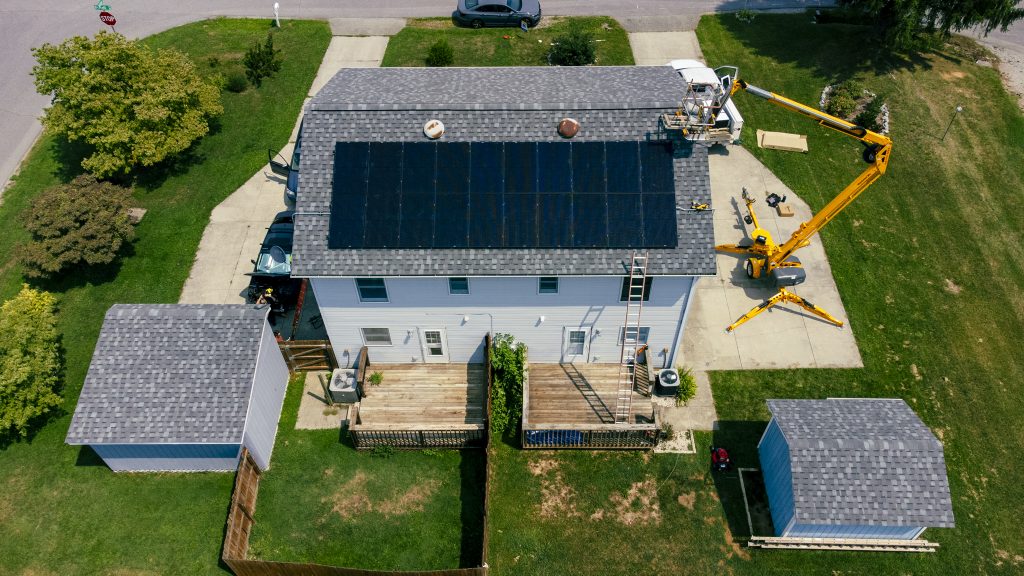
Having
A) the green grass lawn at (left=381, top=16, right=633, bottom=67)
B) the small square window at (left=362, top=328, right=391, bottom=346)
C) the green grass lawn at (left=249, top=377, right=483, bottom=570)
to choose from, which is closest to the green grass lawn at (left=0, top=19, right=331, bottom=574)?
the green grass lawn at (left=249, top=377, right=483, bottom=570)

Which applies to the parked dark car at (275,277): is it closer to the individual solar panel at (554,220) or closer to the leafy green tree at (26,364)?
the leafy green tree at (26,364)

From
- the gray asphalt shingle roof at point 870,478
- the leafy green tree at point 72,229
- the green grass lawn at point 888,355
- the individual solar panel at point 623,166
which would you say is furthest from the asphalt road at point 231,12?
the gray asphalt shingle roof at point 870,478

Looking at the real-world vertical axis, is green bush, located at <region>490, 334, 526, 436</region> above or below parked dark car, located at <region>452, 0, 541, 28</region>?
below

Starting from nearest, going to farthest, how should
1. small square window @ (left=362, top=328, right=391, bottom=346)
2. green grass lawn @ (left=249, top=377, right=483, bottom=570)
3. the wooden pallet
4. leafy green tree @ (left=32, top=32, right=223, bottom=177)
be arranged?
the wooden pallet
green grass lawn @ (left=249, top=377, right=483, bottom=570)
small square window @ (left=362, top=328, right=391, bottom=346)
leafy green tree @ (left=32, top=32, right=223, bottom=177)

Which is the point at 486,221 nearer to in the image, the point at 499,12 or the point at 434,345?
the point at 434,345

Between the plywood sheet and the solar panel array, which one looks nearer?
the solar panel array

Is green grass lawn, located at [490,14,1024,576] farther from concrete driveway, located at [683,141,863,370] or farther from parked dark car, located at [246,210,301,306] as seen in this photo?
parked dark car, located at [246,210,301,306]
